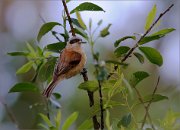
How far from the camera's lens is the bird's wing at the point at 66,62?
4.79ft

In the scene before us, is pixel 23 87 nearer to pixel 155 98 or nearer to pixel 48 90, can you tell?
pixel 48 90

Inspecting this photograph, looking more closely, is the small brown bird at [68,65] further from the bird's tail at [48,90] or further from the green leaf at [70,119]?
the green leaf at [70,119]

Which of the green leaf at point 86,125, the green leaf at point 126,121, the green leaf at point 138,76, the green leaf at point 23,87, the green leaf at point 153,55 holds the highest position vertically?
the green leaf at point 153,55

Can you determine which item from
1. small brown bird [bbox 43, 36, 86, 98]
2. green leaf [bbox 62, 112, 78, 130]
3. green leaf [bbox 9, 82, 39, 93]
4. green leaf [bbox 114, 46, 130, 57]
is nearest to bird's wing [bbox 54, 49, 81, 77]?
small brown bird [bbox 43, 36, 86, 98]

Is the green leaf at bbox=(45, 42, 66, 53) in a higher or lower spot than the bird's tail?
higher

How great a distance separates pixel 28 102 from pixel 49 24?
3.19 meters

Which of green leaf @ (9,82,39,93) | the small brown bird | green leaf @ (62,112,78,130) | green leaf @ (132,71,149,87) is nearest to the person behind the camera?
green leaf @ (62,112,78,130)

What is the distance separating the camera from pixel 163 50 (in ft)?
17.0

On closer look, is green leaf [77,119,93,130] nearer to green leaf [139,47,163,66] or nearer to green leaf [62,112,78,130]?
green leaf [62,112,78,130]

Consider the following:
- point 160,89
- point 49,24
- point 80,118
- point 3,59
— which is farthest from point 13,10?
point 49,24

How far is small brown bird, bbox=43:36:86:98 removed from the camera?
1.44 metres

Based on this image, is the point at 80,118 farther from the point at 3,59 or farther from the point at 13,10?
the point at 13,10

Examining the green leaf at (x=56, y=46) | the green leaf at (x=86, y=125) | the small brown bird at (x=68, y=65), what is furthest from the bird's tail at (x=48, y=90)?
the green leaf at (x=86, y=125)

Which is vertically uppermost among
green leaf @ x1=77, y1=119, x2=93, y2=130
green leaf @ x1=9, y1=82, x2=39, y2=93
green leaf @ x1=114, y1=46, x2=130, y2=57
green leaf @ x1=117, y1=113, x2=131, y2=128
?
green leaf @ x1=114, y1=46, x2=130, y2=57
